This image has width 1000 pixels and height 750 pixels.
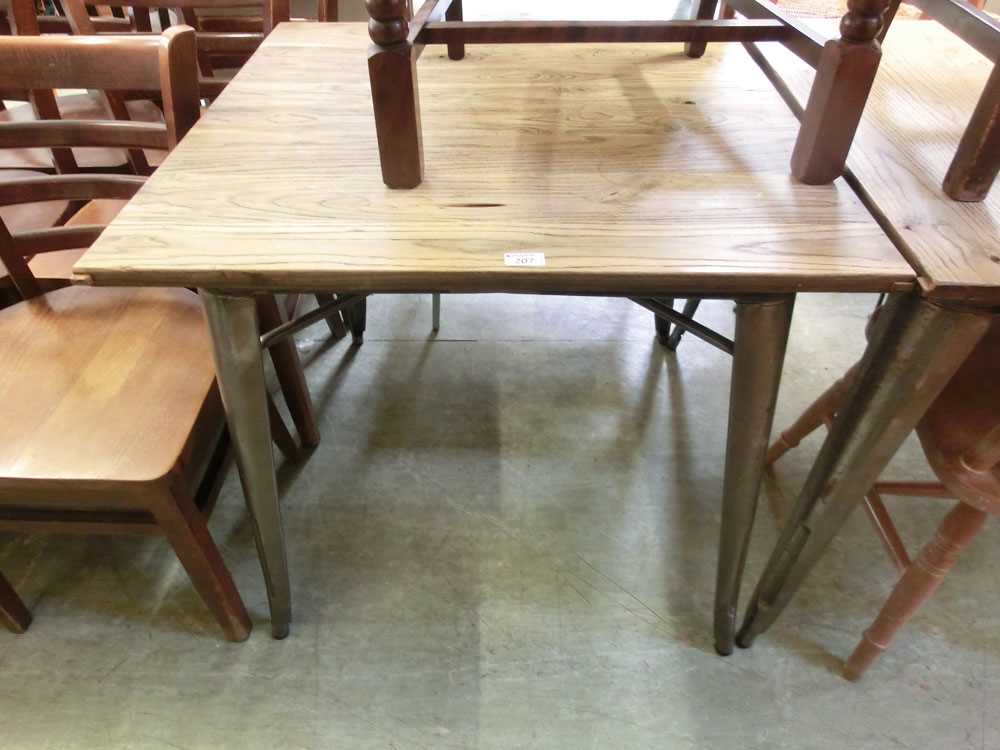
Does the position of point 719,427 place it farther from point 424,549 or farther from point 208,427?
point 208,427

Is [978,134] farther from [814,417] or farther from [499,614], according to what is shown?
[499,614]

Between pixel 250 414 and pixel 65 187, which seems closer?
pixel 250 414

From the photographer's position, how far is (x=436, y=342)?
1.72 metres

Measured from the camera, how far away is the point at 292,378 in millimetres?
1298

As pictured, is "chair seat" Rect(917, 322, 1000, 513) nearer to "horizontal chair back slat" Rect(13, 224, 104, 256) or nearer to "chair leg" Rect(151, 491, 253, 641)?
"chair leg" Rect(151, 491, 253, 641)

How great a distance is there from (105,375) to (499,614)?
76 cm

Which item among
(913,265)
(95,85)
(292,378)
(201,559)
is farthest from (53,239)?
(913,265)

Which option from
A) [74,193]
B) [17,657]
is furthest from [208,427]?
[17,657]

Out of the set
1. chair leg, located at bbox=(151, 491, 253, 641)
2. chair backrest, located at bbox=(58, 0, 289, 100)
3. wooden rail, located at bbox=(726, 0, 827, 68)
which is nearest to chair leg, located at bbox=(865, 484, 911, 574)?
wooden rail, located at bbox=(726, 0, 827, 68)

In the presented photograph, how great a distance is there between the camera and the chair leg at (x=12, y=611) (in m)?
1.05

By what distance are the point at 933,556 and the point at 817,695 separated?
334 mm

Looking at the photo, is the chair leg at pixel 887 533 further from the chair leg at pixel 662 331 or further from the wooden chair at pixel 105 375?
the wooden chair at pixel 105 375

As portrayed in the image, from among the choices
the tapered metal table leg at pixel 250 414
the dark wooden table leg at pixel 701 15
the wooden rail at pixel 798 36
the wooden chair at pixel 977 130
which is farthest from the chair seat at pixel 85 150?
the wooden chair at pixel 977 130

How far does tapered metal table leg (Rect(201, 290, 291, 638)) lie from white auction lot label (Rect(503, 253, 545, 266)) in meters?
0.29
